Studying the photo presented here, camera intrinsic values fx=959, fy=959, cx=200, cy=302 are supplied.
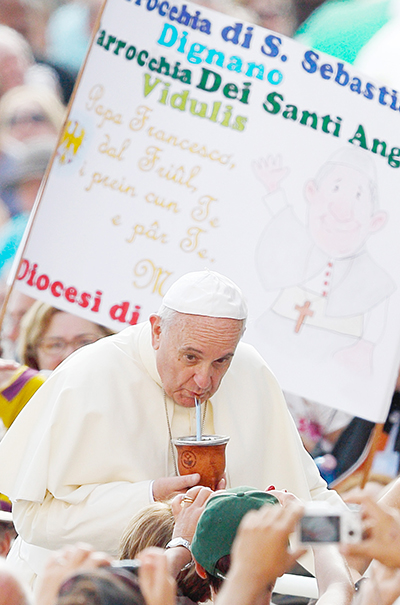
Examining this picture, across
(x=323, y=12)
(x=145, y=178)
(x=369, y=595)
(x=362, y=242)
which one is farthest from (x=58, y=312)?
(x=323, y=12)

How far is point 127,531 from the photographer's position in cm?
275

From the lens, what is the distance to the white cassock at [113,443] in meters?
3.33

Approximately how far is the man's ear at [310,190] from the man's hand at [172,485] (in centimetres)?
238

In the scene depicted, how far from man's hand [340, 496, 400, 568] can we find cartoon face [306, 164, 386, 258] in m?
3.36

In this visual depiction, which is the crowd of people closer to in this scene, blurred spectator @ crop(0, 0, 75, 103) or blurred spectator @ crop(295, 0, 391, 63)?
blurred spectator @ crop(0, 0, 75, 103)

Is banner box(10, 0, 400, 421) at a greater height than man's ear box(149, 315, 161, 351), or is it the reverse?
banner box(10, 0, 400, 421)

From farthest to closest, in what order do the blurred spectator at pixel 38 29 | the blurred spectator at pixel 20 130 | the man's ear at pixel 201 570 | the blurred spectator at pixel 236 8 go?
the blurred spectator at pixel 236 8
the blurred spectator at pixel 38 29
the blurred spectator at pixel 20 130
the man's ear at pixel 201 570

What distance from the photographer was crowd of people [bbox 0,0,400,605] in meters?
1.83

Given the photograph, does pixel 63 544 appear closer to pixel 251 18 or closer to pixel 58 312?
pixel 58 312

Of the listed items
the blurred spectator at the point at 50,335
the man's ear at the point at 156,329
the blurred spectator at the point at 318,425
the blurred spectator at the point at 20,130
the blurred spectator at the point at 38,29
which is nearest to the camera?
the man's ear at the point at 156,329

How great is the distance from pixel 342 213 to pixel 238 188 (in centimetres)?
57

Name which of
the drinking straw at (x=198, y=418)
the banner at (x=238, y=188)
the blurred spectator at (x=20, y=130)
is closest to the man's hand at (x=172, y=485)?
the drinking straw at (x=198, y=418)

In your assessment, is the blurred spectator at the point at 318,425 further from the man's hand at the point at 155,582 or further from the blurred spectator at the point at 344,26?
the man's hand at the point at 155,582

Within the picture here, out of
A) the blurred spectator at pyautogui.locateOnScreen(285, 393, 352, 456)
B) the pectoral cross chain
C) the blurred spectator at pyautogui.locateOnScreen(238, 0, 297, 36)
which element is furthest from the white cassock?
the blurred spectator at pyautogui.locateOnScreen(238, 0, 297, 36)
